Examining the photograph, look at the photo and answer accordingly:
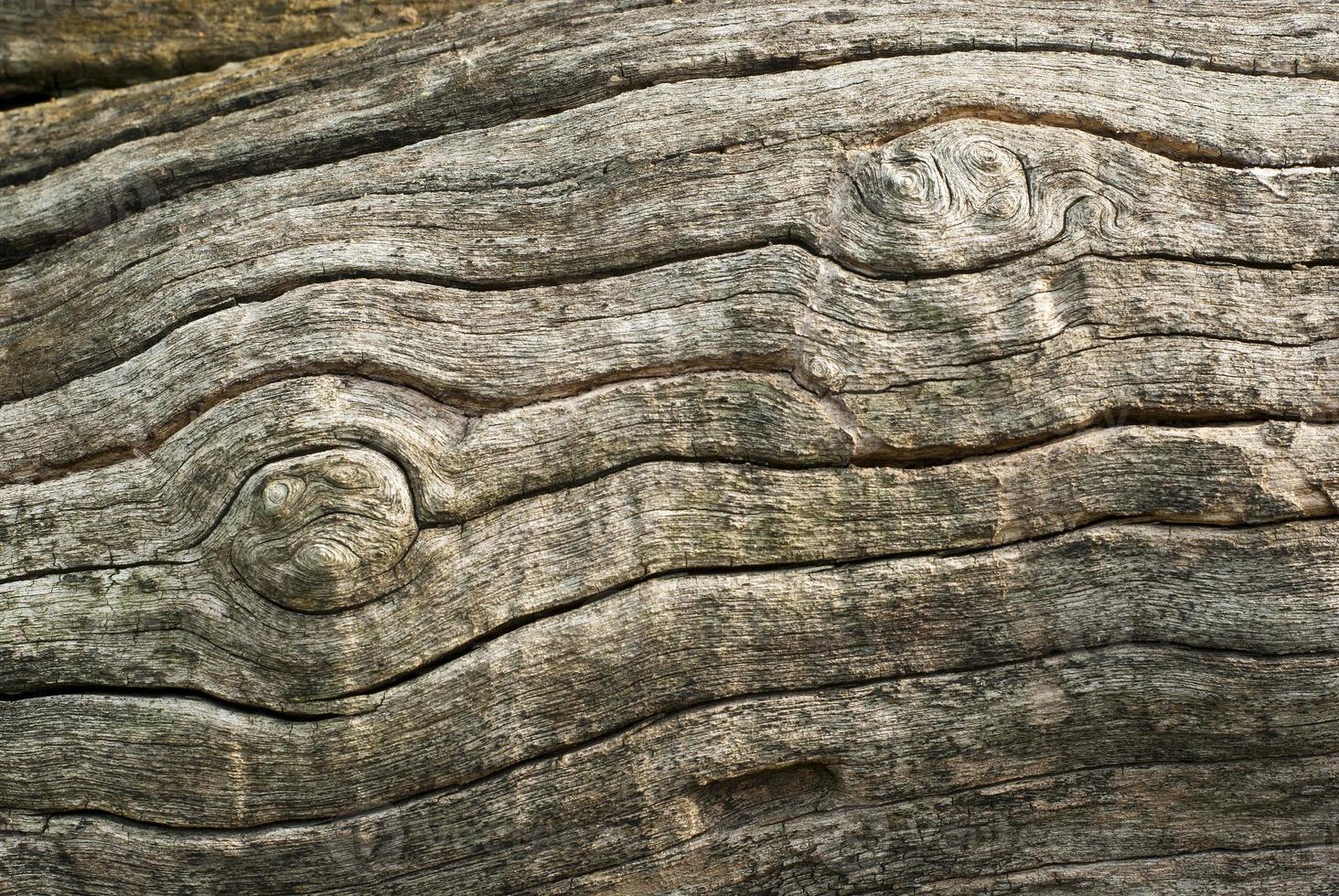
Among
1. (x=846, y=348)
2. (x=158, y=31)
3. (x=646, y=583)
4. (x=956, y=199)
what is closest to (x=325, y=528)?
(x=646, y=583)

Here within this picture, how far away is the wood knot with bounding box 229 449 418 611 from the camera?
220 cm

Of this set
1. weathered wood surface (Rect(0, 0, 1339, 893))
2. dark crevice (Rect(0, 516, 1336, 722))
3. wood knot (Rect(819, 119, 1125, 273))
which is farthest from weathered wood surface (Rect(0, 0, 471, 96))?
dark crevice (Rect(0, 516, 1336, 722))

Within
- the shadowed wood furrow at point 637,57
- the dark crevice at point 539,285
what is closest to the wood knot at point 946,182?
the dark crevice at point 539,285

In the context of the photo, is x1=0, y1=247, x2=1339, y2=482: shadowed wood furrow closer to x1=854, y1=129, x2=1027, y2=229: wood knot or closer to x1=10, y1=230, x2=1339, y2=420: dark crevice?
x1=10, y1=230, x2=1339, y2=420: dark crevice

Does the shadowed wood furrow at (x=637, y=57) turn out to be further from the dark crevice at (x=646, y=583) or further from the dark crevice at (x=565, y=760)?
the dark crevice at (x=565, y=760)

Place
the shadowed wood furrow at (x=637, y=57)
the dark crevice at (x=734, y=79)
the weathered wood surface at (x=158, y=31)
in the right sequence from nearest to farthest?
1. the dark crevice at (x=734, y=79)
2. the shadowed wood furrow at (x=637, y=57)
3. the weathered wood surface at (x=158, y=31)

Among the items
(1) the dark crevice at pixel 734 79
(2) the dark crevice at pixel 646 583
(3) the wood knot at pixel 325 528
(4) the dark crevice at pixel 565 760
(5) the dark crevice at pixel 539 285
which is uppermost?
(1) the dark crevice at pixel 734 79

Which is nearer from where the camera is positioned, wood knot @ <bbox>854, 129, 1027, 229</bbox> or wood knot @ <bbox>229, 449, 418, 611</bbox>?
wood knot @ <bbox>229, 449, 418, 611</bbox>

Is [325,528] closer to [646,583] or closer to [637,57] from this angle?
[646,583]

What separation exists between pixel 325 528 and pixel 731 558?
2.98 feet

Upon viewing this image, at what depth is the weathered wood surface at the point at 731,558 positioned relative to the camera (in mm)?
2258

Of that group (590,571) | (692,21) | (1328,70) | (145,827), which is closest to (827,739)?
(590,571)

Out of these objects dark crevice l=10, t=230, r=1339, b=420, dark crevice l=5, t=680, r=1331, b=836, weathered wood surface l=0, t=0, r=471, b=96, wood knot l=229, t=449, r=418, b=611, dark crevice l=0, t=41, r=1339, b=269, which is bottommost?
dark crevice l=5, t=680, r=1331, b=836

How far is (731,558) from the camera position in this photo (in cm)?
230
